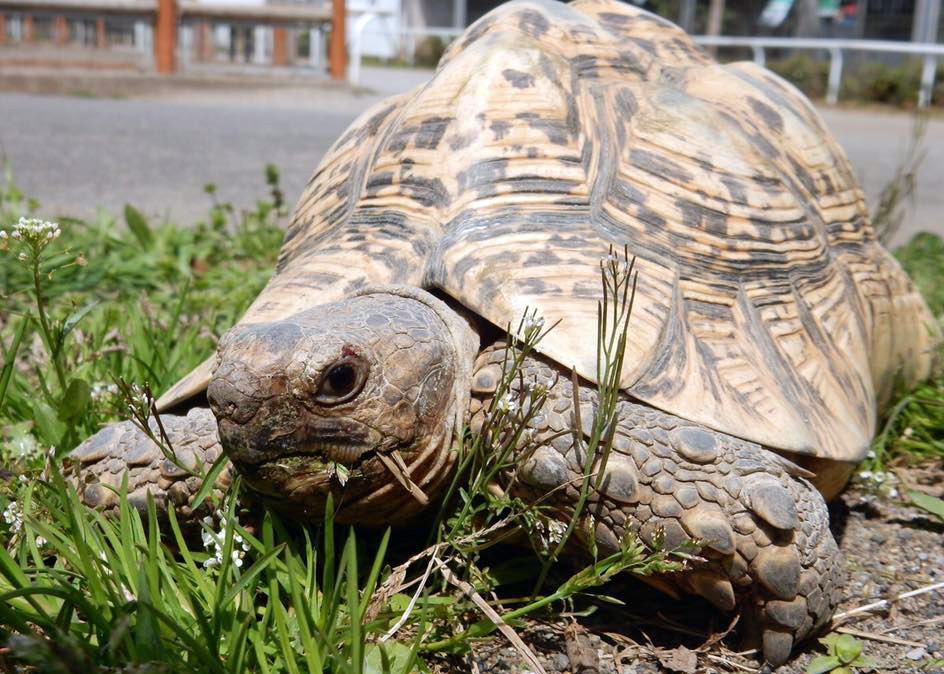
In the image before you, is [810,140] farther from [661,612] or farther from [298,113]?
[298,113]

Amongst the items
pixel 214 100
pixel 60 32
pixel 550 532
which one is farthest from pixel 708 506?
pixel 60 32

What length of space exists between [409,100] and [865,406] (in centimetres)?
134

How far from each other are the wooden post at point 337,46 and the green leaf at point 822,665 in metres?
13.5

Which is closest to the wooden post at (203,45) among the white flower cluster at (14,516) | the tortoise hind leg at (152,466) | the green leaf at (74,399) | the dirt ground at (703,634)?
the green leaf at (74,399)

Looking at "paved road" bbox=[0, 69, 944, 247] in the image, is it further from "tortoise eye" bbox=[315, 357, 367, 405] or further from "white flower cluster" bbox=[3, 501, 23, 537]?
"tortoise eye" bbox=[315, 357, 367, 405]

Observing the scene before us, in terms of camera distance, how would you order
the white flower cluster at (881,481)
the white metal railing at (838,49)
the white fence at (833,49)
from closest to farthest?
the white flower cluster at (881,481) < the white fence at (833,49) < the white metal railing at (838,49)

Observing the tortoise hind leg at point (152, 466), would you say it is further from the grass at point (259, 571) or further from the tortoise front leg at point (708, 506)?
the tortoise front leg at point (708, 506)

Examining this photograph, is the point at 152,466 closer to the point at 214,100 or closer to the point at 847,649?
the point at 847,649

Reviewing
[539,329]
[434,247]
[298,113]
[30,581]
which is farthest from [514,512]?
[298,113]

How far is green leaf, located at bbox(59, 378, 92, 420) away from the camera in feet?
7.29

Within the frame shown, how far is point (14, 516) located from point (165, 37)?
522 inches

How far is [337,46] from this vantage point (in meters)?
14.7

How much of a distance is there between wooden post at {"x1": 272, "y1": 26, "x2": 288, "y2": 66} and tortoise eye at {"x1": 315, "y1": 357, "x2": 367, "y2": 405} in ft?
46.4

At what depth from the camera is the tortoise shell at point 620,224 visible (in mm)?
1977
